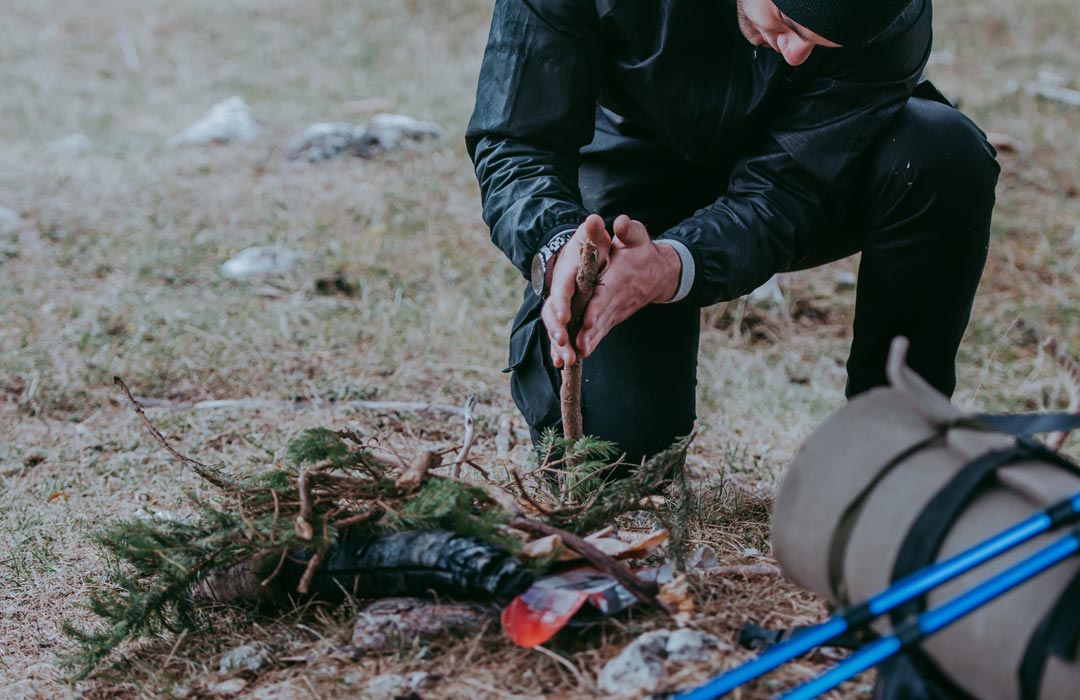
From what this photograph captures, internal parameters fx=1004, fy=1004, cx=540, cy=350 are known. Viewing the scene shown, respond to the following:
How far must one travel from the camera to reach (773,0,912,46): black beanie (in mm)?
1965

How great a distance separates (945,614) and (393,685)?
0.87m

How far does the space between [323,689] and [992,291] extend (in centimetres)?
409

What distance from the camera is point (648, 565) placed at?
1.92 meters

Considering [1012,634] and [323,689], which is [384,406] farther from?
[1012,634]

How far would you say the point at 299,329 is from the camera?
156 inches

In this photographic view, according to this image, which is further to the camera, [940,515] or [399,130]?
[399,130]

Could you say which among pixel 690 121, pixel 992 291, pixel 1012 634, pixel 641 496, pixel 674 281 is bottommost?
pixel 992 291

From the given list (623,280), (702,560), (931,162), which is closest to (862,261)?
(931,162)

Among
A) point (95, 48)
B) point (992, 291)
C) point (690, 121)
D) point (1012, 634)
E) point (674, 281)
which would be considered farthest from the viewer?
point (95, 48)

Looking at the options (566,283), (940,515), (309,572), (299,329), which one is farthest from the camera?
(299,329)

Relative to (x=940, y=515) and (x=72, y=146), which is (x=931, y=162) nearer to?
(x=940, y=515)

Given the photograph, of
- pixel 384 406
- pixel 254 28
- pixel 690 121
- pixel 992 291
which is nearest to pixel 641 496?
pixel 690 121

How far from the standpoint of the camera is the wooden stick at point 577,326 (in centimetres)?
188

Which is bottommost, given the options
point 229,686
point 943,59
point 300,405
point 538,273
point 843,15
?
point 300,405
